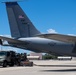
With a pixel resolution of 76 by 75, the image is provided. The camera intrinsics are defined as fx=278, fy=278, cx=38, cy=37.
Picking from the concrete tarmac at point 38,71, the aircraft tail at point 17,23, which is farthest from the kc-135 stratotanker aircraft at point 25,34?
the concrete tarmac at point 38,71

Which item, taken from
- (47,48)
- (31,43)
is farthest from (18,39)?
(47,48)

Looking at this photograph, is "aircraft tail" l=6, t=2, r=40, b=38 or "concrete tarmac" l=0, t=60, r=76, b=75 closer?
"concrete tarmac" l=0, t=60, r=76, b=75

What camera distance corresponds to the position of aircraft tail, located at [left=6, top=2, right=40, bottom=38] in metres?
37.2

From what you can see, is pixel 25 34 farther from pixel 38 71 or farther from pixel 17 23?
pixel 38 71

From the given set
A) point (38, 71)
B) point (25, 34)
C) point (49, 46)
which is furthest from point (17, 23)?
point (38, 71)

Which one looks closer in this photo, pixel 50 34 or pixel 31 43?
pixel 50 34

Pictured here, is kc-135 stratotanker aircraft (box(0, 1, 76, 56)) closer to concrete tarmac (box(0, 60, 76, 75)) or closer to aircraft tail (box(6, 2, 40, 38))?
A: aircraft tail (box(6, 2, 40, 38))

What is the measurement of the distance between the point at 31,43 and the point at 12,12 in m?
5.08

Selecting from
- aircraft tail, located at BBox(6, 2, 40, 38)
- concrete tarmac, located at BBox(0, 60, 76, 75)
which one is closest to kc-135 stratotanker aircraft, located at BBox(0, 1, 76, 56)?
aircraft tail, located at BBox(6, 2, 40, 38)

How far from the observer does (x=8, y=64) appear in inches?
1363

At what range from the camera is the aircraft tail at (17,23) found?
3716 cm

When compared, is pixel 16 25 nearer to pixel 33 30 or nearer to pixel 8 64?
pixel 33 30

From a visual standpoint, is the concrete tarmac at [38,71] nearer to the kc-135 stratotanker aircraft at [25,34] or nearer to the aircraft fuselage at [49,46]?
the aircraft fuselage at [49,46]

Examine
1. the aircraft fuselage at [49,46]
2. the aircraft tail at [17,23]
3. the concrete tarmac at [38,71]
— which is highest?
the aircraft tail at [17,23]
